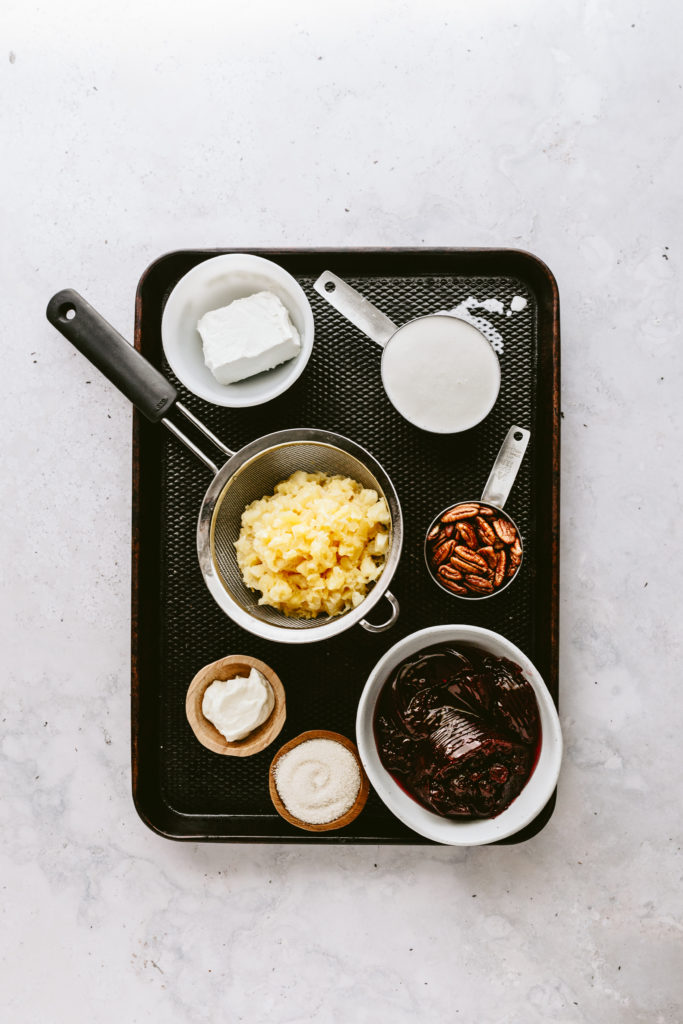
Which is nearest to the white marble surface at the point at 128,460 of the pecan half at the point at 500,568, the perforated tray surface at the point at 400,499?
the perforated tray surface at the point at 400,499

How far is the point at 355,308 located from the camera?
1387 mm

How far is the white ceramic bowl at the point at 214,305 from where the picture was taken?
51.6 inches

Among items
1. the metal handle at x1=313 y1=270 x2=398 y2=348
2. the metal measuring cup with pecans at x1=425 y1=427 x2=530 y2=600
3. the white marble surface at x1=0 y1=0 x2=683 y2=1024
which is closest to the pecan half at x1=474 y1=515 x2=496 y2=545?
the metal measuring cup with pecans at x1=425 y1=427 x2=530 y2=600

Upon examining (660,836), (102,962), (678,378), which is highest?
(678,378)

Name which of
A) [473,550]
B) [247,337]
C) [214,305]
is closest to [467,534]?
[473,550]

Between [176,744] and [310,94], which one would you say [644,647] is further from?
[310,94]

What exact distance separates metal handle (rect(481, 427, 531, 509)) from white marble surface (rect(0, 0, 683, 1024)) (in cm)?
16

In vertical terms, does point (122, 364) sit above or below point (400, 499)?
above

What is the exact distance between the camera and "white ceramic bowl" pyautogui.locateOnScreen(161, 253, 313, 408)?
1311 mm

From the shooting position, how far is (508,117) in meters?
1.52

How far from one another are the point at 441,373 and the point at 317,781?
772mm

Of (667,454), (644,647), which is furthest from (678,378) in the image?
(644,647)

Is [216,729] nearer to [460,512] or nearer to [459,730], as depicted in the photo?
[459,730]

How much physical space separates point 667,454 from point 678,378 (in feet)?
0.51
